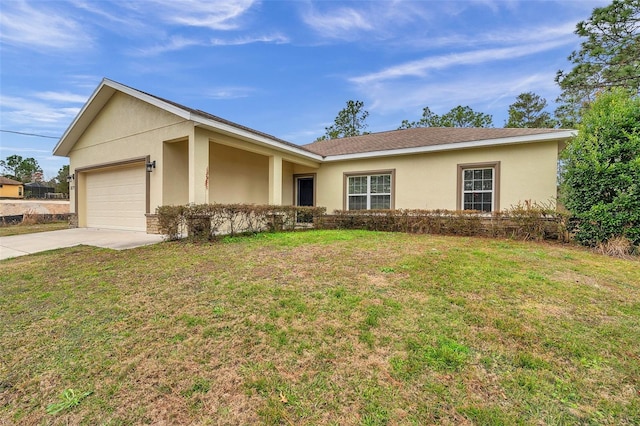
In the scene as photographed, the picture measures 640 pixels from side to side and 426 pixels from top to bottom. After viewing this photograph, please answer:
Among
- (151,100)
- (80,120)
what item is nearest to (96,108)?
(80,120)

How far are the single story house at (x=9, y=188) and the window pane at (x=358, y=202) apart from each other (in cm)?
4440

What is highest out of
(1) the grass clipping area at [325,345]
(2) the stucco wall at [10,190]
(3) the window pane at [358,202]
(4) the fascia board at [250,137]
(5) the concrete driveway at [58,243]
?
(4) the fascia board at [250,137]

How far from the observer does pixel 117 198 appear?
35.1 feet

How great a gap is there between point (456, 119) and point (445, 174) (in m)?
24.0

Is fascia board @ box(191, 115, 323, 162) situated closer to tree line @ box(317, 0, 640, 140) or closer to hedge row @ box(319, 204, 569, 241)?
hedge row @ box(319, 204, 569, 241)

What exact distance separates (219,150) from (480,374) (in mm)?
10473

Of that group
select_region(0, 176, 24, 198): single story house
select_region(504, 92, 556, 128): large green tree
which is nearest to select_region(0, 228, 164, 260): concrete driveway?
select_region(504, 92, 556, 128): large green tree

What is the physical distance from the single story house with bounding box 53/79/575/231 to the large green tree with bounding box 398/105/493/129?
834 inches

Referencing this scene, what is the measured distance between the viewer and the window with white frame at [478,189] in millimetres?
9684

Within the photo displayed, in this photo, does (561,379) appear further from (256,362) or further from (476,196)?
(476,196)

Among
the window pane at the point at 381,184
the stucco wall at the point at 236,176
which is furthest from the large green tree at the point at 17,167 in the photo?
the window pane at the point at 381,184

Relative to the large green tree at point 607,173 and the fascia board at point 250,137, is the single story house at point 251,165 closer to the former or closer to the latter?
the fascia board at point 250,137

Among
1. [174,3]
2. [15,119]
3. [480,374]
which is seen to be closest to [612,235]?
[480,374]

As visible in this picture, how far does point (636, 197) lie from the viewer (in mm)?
6059
